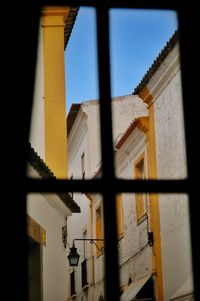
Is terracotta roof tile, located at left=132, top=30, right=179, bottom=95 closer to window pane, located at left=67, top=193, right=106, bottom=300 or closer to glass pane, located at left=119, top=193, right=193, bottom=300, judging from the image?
glass pane, located at left=119, top=193, right=193, bottom=300

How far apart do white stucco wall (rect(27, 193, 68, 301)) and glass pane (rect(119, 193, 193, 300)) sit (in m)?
1.82

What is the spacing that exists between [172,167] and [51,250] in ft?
10.5

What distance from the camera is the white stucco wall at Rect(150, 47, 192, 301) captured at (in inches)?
465

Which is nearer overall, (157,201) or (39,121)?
(39,121)

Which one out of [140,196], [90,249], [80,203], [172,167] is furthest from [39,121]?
[80,203]

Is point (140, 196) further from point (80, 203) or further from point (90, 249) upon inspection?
point (80, 203)

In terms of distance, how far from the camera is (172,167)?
492 inches

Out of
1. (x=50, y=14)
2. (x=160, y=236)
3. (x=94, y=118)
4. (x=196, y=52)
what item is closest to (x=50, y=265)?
(x=160, y=236)

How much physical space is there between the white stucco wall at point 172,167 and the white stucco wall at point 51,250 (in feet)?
6.62

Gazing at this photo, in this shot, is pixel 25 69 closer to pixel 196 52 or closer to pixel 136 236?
pixel 196 52

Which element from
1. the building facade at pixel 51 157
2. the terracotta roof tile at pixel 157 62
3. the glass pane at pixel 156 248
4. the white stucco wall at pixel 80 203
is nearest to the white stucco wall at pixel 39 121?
the building facade at pixel 51 157

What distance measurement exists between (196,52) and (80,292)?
19988 millimetres

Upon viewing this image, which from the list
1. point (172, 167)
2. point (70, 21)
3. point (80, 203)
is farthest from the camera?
point (80, 203)

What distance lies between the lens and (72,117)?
22812 mm
